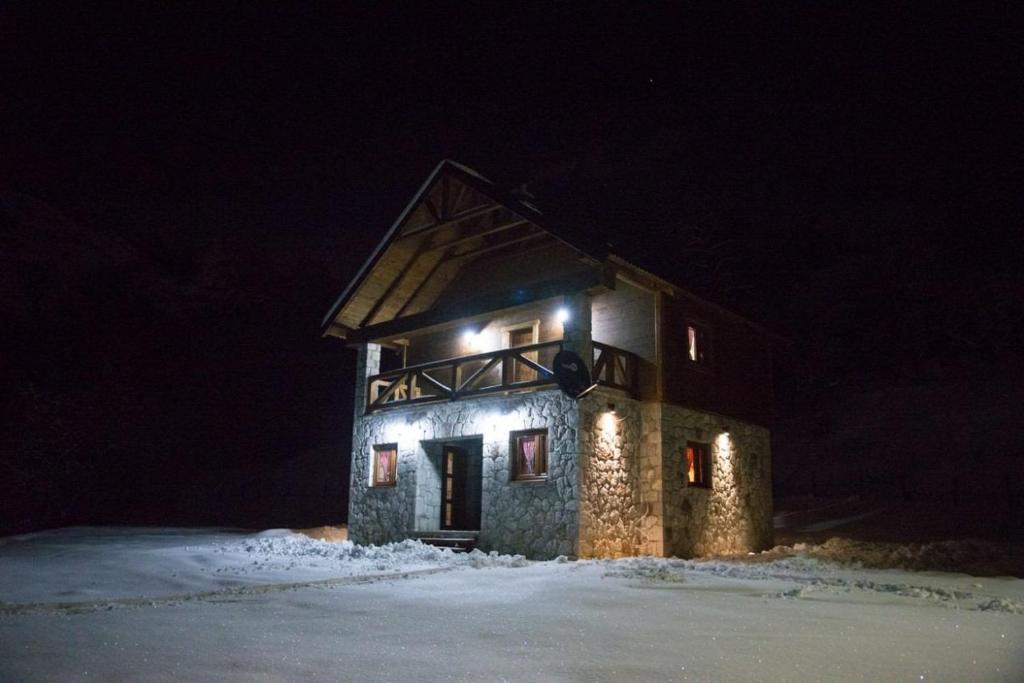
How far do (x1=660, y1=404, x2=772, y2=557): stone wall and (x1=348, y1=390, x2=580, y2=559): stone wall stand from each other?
2.47 meters

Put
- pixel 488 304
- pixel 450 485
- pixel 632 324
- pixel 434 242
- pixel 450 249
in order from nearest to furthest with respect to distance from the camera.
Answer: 1. pixel 632 324
2. pixel 488 304
3. pixel 450 485
4. pixel 434 242
5. pixel 450 249

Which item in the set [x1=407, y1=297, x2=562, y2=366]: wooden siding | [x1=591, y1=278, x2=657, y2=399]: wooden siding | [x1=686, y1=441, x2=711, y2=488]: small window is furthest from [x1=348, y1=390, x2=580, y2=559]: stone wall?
[x1=686, y1=441, x2=711, y2=488]: small window

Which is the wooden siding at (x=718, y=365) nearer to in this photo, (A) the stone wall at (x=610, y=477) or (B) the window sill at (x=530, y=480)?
(A) the stone wall at (x=610, y=477)

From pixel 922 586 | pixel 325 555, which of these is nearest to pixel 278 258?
pixel 325 555

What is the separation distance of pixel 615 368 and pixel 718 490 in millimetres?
4132

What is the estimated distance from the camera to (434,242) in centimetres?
1781

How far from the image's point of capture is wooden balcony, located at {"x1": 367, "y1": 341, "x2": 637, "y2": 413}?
14.2 metres

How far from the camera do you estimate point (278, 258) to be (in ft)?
136

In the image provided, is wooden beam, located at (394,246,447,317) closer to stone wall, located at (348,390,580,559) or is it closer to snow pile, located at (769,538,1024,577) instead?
stone wall, located at (348,390,580,559)

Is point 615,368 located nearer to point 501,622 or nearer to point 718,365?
point 718,365

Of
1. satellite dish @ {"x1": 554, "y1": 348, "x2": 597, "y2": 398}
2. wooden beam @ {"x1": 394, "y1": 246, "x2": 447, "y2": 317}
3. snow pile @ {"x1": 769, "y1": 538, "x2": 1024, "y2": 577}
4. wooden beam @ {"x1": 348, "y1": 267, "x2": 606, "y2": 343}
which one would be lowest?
snow pile @ {"x1": 769, "y1": 538, "x2": 1024, "y2": 577}

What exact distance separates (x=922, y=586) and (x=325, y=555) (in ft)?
31.5

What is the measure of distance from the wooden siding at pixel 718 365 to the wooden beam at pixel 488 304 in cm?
226

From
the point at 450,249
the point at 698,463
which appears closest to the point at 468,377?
the point at 450,249
